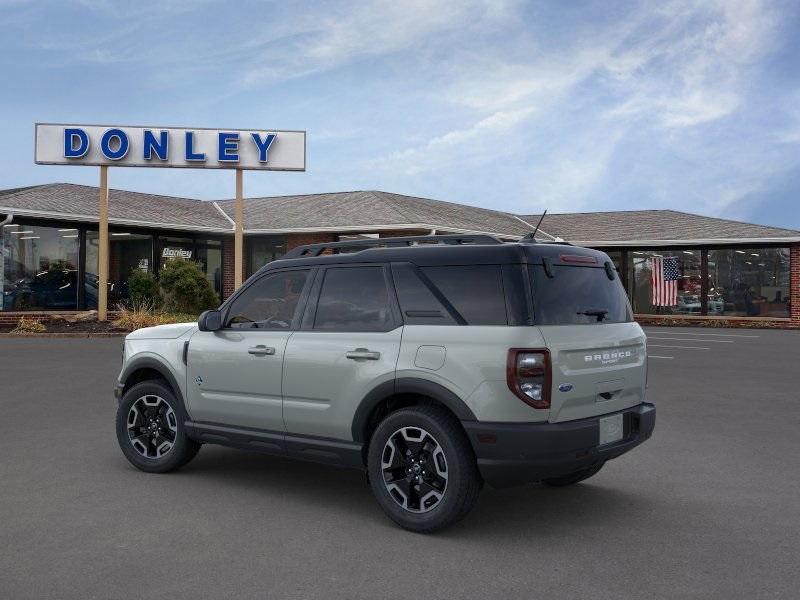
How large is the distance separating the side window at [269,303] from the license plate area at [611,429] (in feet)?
7.81

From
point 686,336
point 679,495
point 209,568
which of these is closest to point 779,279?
point 686,336

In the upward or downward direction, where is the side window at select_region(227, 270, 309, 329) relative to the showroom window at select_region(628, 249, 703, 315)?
downward

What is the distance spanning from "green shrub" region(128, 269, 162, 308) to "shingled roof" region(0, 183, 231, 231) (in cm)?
269

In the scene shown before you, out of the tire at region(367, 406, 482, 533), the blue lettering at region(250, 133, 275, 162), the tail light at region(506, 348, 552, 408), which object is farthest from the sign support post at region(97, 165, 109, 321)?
the tail light at region(506, 348, 552, 408)

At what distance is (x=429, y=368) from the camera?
500cm

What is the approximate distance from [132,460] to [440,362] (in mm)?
3206

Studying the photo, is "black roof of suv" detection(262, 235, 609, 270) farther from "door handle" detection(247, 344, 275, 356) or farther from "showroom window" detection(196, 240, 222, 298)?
"showroom window" detection(196, 240, 222, 298)

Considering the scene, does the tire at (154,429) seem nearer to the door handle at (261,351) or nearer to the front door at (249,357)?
the front door at (249,357)

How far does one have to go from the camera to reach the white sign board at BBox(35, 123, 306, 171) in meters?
24.8

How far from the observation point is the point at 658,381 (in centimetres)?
1297

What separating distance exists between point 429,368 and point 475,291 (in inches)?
22.4

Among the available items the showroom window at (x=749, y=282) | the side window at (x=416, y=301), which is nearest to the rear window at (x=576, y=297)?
the side window at (x=416, y=301)

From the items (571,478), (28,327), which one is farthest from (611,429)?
(28,327)

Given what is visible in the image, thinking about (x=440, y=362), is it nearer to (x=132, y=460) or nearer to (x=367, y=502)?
(x=367, y=502)
